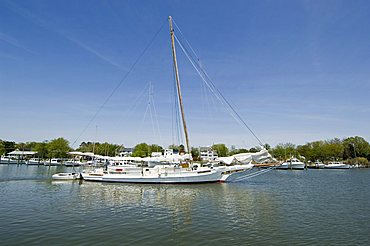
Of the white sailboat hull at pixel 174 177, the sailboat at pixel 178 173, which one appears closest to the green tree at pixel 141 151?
the sailboat at pixel 178 173

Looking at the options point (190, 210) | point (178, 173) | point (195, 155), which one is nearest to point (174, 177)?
point (178, 173)

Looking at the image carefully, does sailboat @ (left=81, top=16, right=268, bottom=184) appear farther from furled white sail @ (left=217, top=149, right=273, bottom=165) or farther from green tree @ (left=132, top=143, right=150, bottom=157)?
green tree @ (left=132, top=143, right=150, bottom=157)

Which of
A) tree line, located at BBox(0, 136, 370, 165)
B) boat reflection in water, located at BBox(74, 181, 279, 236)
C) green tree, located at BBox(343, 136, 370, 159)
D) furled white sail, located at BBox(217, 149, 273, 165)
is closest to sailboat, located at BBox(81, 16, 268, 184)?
furled white sail, located at BBox(217, 149, 273, 165)

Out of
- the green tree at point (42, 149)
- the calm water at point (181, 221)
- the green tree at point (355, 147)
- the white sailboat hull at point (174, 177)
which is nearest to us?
the calm water at point (181, 221)

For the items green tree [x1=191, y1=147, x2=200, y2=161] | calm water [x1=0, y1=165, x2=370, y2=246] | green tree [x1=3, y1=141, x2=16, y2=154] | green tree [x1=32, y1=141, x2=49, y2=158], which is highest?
green tree [x1=3, y1=141, x2=16, y2=154]

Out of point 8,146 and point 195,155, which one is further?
point 8,146

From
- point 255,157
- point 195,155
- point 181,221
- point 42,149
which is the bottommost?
point 181,221

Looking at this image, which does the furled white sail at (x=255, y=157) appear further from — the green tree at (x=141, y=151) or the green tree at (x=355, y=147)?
the green tree at (x=355, y=147)

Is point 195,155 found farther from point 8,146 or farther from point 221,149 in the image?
point 8,146

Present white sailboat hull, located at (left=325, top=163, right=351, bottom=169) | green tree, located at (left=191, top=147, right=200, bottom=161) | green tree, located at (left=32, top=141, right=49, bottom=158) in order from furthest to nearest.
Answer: green tree, located at (left=32, top=141, right=49, bottom=158)
white sailboat hull, located at (left=325, top=163, right=351, bottom=169)
green tree, located at (left=191, top=147, right=200, bottom=161)

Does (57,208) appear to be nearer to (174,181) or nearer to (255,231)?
(255,231)

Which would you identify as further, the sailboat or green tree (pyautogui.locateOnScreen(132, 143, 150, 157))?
green tree (pyautogui.locateOnScreen(132, 143, 150, 157))

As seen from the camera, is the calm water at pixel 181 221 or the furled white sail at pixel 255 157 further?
the furled white sail at pixel 255 157

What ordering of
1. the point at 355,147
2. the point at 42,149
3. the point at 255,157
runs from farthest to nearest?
1. the point at 355,147
2. the point at 42,149
3. the point at 255,157
